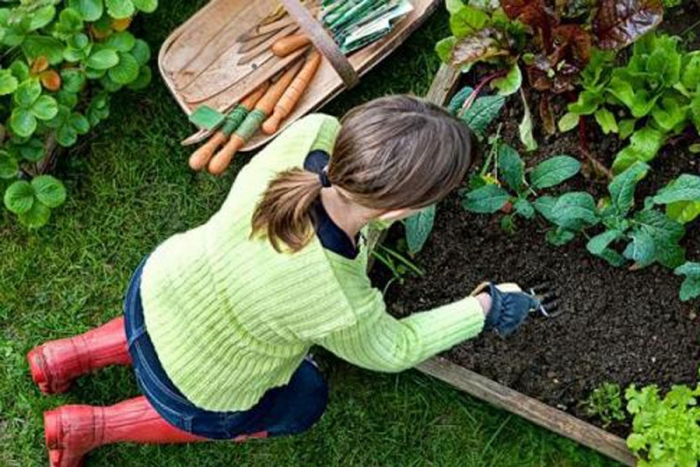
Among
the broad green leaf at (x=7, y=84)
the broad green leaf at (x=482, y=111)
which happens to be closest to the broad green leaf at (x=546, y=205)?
the broad green leaf at (x=482, y=111)

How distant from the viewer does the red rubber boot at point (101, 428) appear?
3051 millimetres

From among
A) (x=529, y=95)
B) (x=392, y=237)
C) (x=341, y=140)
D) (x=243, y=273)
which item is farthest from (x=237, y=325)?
(x=529, y=95)

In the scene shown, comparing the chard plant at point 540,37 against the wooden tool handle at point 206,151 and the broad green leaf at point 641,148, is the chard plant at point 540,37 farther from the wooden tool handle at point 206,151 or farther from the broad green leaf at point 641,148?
the wooden tool handle at point 206,151

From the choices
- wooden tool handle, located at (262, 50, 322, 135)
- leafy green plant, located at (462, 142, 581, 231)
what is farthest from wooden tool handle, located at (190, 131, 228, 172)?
leafy green plant, located at (462, 142, 581, 231)

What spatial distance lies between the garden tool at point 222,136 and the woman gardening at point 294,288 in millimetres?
583

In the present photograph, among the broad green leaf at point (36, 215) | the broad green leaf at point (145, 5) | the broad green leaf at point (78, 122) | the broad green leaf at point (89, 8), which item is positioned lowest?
the broad green leaf at point (36, 215)

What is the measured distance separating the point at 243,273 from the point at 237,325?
0.15 meters

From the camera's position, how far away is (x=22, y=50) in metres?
3.18

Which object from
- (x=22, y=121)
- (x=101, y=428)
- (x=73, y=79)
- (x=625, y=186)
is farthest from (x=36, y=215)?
(x=625, y=186)

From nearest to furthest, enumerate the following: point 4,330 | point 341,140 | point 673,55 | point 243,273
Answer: point 341,140, point 243,273, point 673,55, point 4,330

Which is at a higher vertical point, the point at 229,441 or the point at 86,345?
the point at 86,345

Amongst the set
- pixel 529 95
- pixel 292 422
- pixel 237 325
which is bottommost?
pixel 292 422

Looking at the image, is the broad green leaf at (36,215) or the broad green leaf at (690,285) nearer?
the broad green leaf at (690,285)

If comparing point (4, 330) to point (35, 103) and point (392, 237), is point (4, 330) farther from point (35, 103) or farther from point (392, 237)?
point (392, 237)
